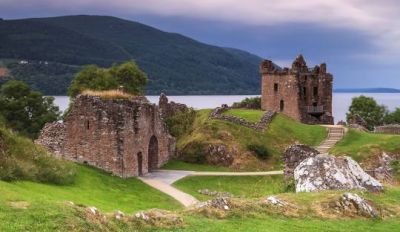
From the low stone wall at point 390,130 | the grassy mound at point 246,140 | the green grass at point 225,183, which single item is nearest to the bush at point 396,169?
the green grass at point 225,183

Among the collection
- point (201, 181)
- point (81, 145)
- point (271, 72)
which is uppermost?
point (271, 72)

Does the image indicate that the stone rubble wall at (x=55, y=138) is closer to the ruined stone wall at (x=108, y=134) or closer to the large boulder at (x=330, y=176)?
the ruined stone wall at (x=108, y=134)

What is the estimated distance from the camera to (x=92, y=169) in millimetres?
39250

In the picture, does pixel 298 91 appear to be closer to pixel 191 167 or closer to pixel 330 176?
pixel 191 167

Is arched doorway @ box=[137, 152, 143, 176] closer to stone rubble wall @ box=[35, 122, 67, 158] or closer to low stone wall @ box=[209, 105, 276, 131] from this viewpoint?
stone rubble wall @ box=[35, 122, 67, 158]

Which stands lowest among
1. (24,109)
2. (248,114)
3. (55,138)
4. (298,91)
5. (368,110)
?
(368,110)

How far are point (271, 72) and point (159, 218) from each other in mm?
56278

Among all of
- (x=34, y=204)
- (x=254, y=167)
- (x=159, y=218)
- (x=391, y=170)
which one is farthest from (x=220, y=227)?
(x=254, y=167)

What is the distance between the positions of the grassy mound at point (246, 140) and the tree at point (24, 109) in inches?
1178

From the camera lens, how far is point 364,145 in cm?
4819

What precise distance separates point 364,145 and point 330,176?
84.7 feet

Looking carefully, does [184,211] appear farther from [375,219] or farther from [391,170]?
[391,170]

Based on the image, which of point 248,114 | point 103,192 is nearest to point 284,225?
point 103,192

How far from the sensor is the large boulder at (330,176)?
2344 centimetres
